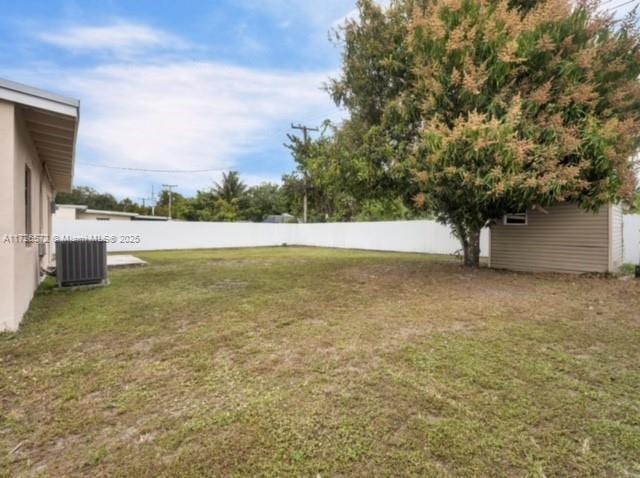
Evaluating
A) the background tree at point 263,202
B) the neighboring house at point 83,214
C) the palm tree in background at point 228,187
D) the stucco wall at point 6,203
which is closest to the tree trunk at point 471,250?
the stucco wall at point 6,203

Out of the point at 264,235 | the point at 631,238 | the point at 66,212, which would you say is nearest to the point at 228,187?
the point at 264,235

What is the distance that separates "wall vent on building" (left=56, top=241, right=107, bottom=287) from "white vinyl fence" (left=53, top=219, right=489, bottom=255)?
9442mm

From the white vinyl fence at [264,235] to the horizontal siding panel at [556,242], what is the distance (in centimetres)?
Answer: 288

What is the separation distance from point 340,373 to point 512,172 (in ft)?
15.3

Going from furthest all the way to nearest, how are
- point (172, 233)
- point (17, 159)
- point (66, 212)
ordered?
point (66, 212), point (172, 233), point (17, 159)

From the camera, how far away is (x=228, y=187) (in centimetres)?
3191

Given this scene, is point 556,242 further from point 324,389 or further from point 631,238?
point 324,389

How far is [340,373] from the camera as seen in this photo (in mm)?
2836

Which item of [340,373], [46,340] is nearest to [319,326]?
[340,373]

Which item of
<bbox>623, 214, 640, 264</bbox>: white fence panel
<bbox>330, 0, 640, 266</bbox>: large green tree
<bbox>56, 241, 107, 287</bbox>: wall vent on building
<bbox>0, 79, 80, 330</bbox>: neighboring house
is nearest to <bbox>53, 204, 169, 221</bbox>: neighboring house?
<bbox>56, 241, 107, 287</bbox>: wall vent on building

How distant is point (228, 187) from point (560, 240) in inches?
1102

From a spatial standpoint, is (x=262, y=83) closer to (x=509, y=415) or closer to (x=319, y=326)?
(x=319, y=326)

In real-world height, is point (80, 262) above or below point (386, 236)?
below

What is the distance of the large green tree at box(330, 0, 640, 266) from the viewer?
575 cm
